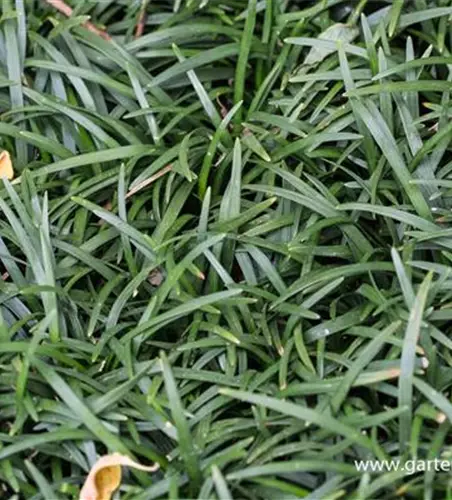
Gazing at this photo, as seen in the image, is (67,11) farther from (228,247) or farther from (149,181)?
(228,247)

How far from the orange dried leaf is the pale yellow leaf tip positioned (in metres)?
0.83

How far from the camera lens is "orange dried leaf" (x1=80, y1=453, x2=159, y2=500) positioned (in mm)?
1810

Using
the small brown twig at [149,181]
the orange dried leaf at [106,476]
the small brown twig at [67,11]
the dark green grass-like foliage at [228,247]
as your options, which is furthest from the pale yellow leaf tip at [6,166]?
the orange dried leaf at [106,476]

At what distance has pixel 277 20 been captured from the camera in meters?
2.59

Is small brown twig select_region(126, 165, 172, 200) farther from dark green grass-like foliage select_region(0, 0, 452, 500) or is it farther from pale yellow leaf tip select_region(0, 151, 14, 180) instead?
pale yellow leaf tip select_region(0, 151, 14, 180)

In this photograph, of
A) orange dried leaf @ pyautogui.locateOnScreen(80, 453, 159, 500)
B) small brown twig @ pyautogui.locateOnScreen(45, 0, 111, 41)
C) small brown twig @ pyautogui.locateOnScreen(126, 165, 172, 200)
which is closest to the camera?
orange dried leaf @ pyautogui.locateOnScreen(80, 453, 159, 500)

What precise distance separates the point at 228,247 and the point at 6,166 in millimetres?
616

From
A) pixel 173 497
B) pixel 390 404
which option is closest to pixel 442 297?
pixel 390 404

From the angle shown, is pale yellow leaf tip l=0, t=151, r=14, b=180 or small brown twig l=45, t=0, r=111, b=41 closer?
pale yellow leaf tip l=0, t=151, r=14, b=180

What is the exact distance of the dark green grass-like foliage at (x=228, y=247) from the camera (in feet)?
6.05

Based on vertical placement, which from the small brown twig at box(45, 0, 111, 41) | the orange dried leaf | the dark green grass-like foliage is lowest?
the orange dried leaf

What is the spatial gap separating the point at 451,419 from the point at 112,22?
1.59 m

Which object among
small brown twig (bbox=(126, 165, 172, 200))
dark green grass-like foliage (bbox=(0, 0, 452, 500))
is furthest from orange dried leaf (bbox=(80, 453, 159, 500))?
small brown twig (bbox=(126, 165, 172, 200))

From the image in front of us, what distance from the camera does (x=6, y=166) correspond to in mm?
2357
